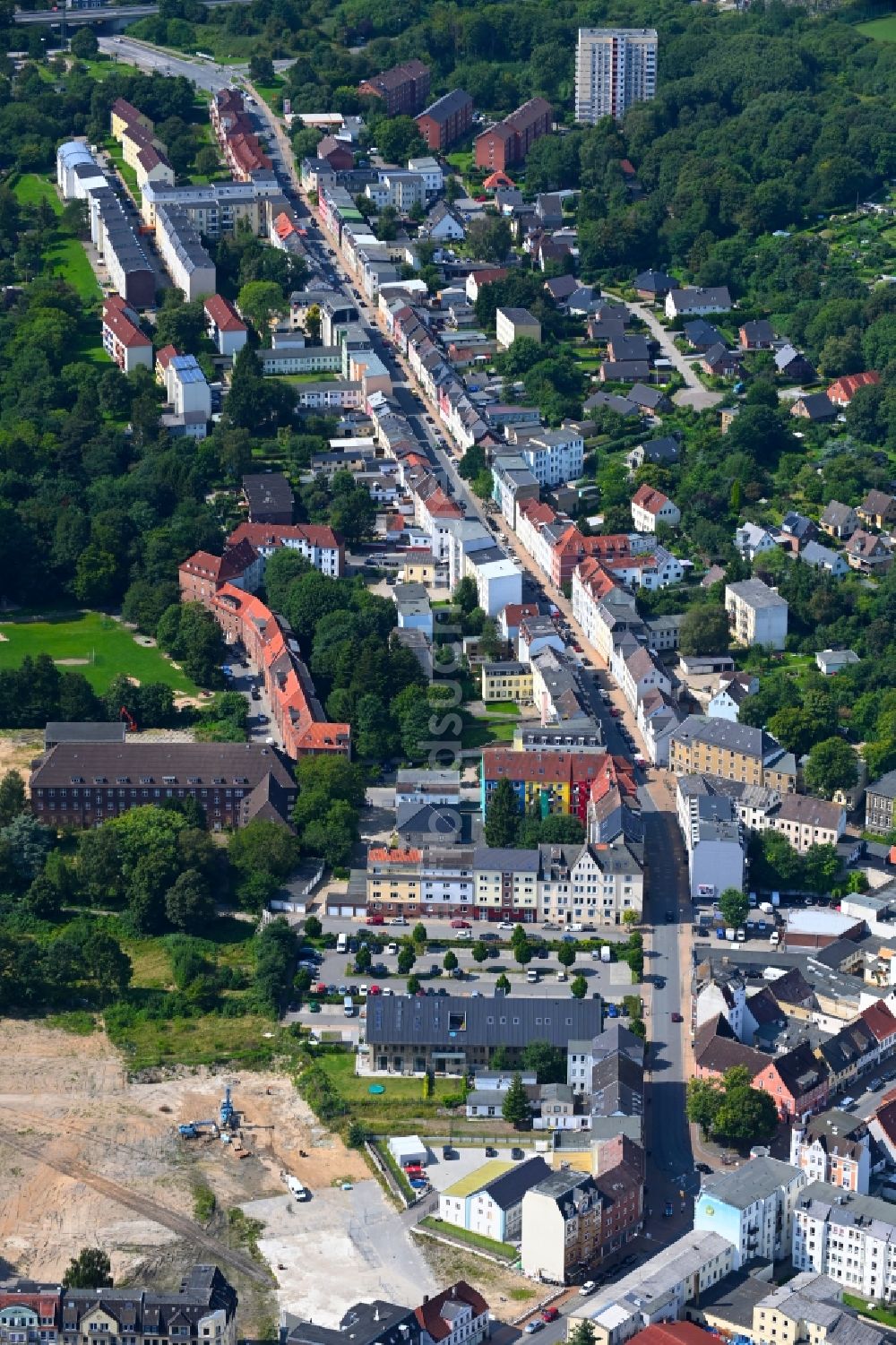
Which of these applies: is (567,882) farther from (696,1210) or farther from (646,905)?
(696,1210)

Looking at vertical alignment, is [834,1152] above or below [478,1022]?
above

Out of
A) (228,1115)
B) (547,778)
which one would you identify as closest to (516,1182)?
(228,1115)

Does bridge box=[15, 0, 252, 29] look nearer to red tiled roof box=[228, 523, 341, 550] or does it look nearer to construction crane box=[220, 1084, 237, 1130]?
red tiled roof box=[228, 523, 341, 550]

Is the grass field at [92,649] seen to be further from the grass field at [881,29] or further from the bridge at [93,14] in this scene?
the grass field at [881,29]

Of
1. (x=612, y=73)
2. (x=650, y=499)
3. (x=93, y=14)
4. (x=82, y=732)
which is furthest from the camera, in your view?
(x=93, y=14)

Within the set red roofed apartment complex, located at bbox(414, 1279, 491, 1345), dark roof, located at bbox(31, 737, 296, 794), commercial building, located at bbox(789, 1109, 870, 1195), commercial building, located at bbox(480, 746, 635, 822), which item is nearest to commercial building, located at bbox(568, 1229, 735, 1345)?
red roofed apartment complex, located at bbox(414, 1279, 491, 1345)

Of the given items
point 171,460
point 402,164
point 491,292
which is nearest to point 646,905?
point 171,460

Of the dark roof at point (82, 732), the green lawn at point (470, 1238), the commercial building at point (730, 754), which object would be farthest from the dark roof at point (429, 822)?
the green lawn at point (470, 1238)

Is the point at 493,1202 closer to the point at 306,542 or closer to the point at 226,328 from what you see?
the point at 306,542
